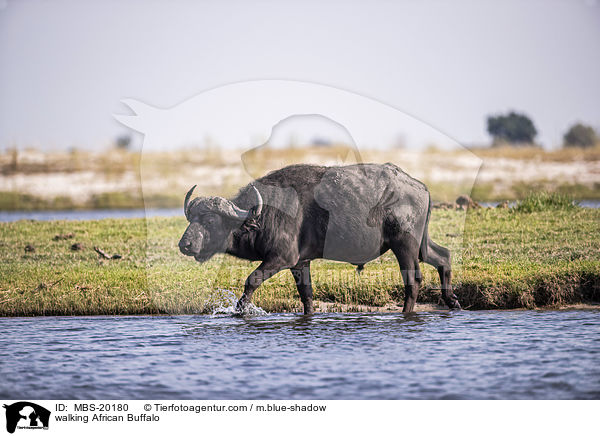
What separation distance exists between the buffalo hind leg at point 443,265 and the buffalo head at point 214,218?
285 centimetres

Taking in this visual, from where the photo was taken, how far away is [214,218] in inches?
488

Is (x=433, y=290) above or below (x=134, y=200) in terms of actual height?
below

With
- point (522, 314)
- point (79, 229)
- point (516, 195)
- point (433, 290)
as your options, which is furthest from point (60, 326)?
point (516, 195)

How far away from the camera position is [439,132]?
13.0m

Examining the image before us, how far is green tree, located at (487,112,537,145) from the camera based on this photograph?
70.2 m

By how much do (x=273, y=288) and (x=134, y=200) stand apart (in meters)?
35.5

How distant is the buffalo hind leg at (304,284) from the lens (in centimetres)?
1281

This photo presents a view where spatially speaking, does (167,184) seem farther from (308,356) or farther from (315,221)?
(308,356)

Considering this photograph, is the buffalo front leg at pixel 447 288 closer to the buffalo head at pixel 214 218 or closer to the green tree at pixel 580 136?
the buffalo head at pixel 214 218

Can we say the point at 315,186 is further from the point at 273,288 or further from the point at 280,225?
the point at 273,288

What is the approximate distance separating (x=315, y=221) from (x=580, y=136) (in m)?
50.8

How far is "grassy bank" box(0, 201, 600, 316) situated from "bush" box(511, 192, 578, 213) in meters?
0.30
